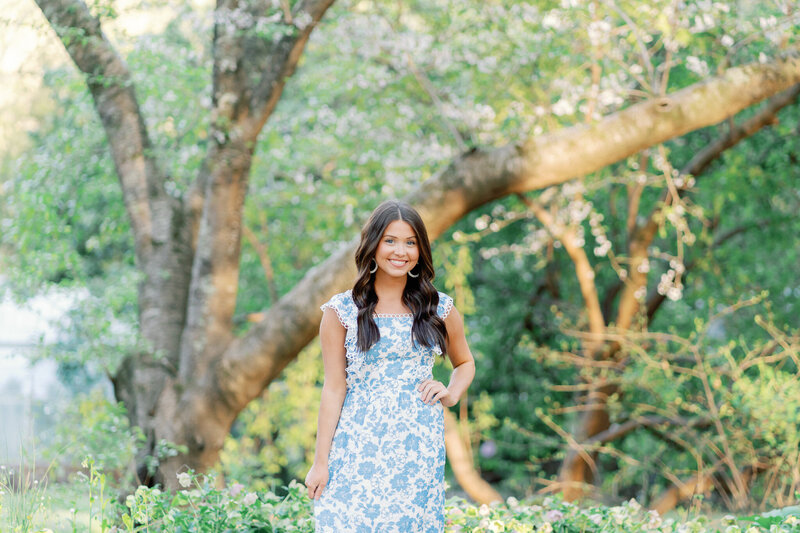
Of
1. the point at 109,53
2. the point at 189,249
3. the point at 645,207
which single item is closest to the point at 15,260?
the point at 189,249

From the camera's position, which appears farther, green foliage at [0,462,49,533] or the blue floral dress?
green foliage at [0,462,49,533]

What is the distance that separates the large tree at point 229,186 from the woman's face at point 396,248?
2309 millimetres

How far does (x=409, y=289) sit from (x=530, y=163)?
7.71 ft

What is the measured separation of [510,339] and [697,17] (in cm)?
512

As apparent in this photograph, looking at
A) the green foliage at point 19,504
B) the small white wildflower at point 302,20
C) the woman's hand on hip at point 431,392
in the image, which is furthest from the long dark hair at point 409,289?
the small white wildflower at point 302,20

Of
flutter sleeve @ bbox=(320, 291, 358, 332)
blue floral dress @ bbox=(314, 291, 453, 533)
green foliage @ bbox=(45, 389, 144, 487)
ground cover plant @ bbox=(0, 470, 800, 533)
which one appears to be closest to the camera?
blue floral dress @ bbox=(314, 291, 453, 533)

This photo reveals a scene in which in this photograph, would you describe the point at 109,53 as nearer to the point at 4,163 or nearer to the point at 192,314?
the point at 192,314

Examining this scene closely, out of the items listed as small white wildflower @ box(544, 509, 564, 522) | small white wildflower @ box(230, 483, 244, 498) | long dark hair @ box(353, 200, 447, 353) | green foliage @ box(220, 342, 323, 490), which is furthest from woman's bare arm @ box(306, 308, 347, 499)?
green foliage @ box(220, 342, 323, 490)

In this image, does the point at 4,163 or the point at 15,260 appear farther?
the point at 4,163

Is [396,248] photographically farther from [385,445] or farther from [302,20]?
[302,20]

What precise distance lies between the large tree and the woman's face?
2309 mm

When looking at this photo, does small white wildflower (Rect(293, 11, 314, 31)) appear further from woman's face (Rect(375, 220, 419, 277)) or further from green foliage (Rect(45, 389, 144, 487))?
woman's face (Rect(375, 220, 419, 277))

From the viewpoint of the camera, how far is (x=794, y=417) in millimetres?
5520

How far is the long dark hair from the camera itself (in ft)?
8.90
